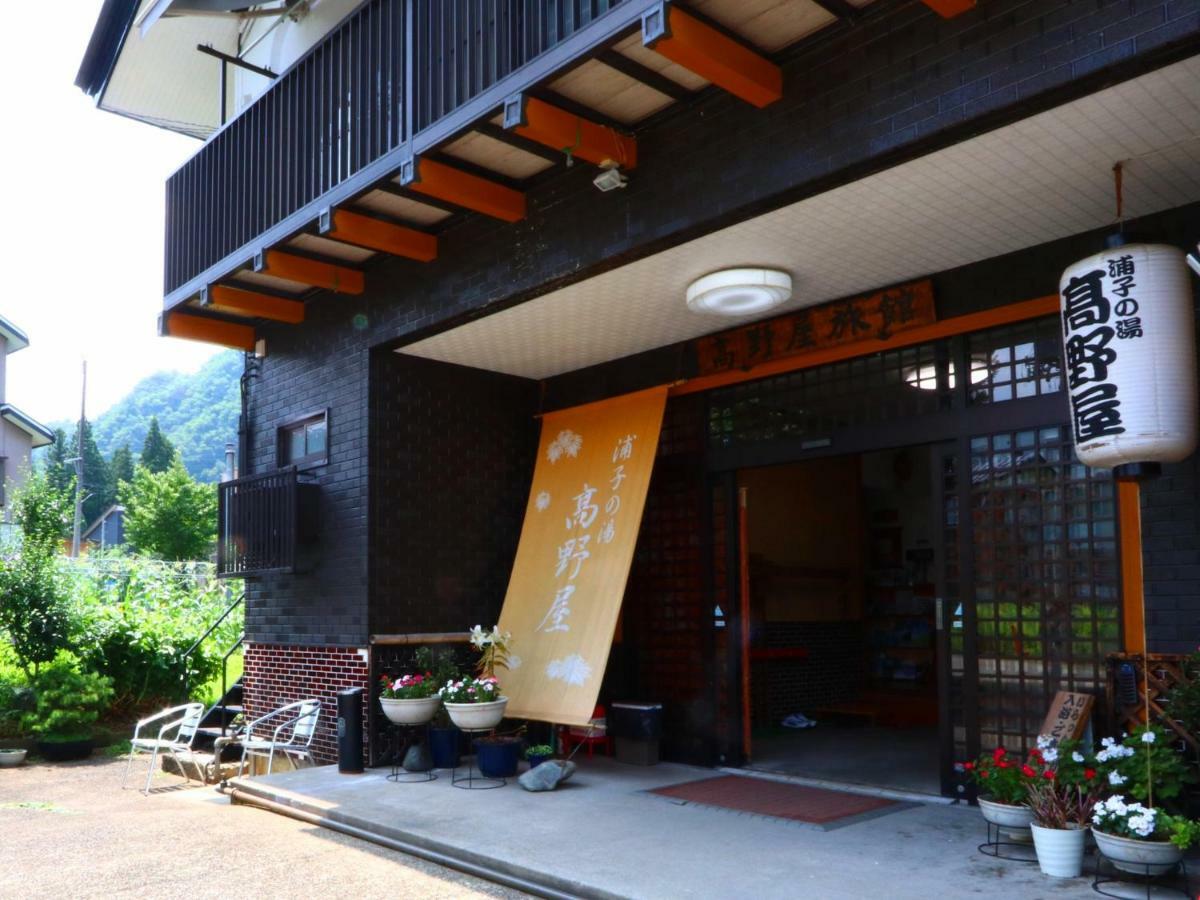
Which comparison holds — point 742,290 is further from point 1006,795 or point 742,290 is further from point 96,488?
point 96,488

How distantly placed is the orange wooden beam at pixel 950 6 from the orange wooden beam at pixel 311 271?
530cm

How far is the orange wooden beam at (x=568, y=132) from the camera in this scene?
5.83 meters

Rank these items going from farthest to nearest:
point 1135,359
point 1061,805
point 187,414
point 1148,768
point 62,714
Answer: point 187,414 < point 62,714 < point 1061,805 < point 1135,359 < point 1148,768

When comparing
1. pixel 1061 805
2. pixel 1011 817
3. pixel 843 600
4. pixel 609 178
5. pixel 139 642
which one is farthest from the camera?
pixel 139 642

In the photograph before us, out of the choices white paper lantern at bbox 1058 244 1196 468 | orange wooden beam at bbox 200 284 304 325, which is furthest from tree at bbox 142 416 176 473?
white paper lantern at bbox 1058 244 1196 468

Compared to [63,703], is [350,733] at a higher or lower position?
higher

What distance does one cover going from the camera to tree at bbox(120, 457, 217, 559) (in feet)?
162

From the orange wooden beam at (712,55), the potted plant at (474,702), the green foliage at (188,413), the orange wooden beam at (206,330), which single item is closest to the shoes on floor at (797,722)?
the potted plant at (474,702)

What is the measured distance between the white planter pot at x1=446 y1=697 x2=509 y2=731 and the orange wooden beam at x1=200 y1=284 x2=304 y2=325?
4.01 m

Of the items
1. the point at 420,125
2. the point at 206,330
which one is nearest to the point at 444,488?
the point at 206,330

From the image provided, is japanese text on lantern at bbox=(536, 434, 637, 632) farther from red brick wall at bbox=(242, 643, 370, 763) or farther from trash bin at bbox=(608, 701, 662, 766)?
red brick wall at bbox=(242, 643, 370, 763)

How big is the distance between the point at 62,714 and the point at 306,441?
4.13 meters

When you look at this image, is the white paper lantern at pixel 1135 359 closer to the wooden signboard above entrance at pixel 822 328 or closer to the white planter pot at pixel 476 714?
the wooden signboard above entrance at pixel 822 328

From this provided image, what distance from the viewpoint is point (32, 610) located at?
11562mm
